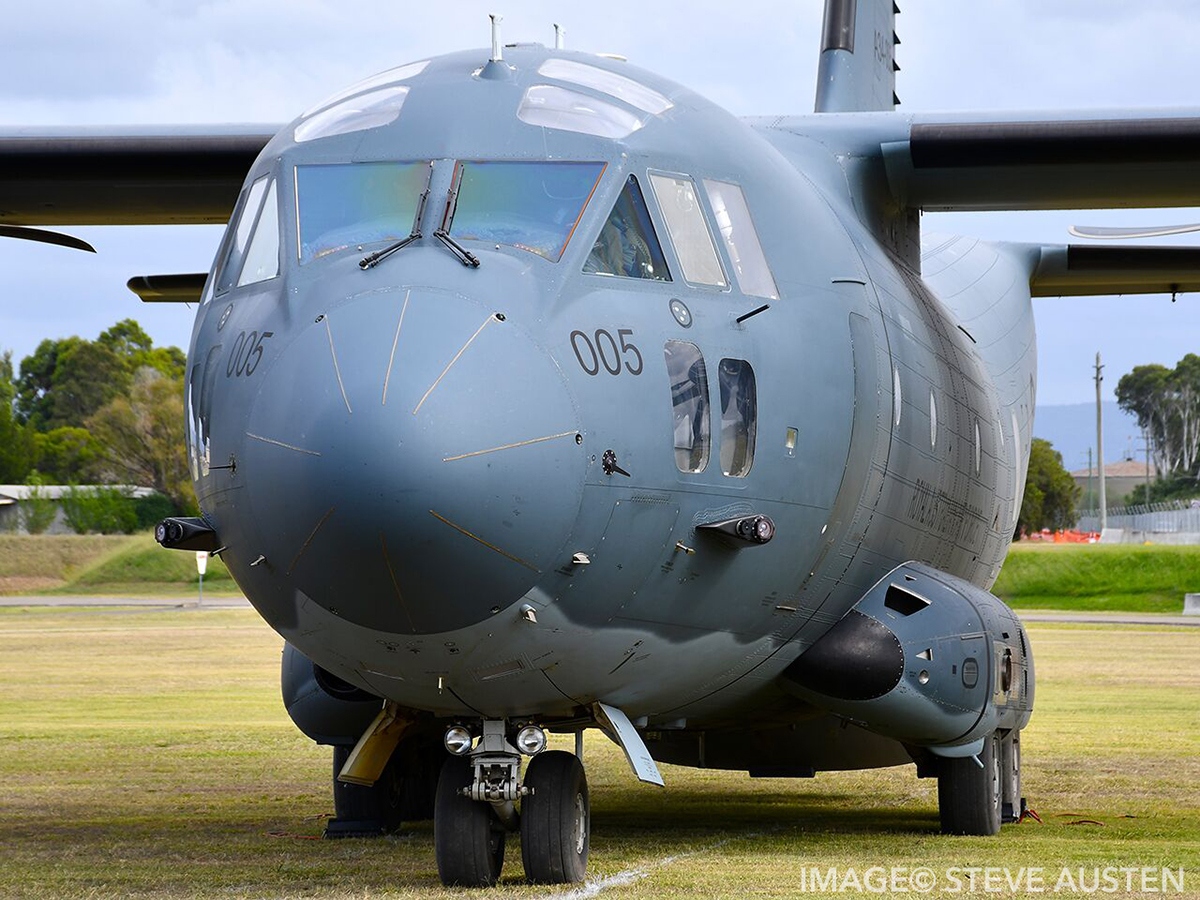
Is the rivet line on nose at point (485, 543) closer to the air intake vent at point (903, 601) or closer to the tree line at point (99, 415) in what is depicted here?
the air intake vent at point (903, 601)

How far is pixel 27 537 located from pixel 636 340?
63.7m

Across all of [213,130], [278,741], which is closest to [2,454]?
[278,741]

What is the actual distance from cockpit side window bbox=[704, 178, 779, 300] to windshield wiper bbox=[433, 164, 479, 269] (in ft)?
4.14

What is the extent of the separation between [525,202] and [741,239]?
3.93ft

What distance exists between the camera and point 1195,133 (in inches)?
392

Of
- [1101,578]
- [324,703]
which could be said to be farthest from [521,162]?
[1101,578]

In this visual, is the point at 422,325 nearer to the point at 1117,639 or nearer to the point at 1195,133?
the point at 1195,133

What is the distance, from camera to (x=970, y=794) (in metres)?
9.79

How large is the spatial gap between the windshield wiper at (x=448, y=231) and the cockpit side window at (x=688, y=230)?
89cm

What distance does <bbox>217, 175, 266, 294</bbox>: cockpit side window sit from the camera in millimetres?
7801

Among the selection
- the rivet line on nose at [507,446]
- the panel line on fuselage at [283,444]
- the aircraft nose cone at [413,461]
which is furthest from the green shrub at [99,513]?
the rivet line on nose at [507,446]

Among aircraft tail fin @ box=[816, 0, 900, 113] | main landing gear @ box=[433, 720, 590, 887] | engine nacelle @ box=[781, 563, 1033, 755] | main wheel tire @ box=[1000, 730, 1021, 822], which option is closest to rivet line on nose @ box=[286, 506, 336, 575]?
main landing gear @ box=[433, 720, 590, 887]

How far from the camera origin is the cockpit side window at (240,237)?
25.6 feet

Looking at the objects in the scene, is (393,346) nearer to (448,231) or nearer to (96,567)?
(448,231)
